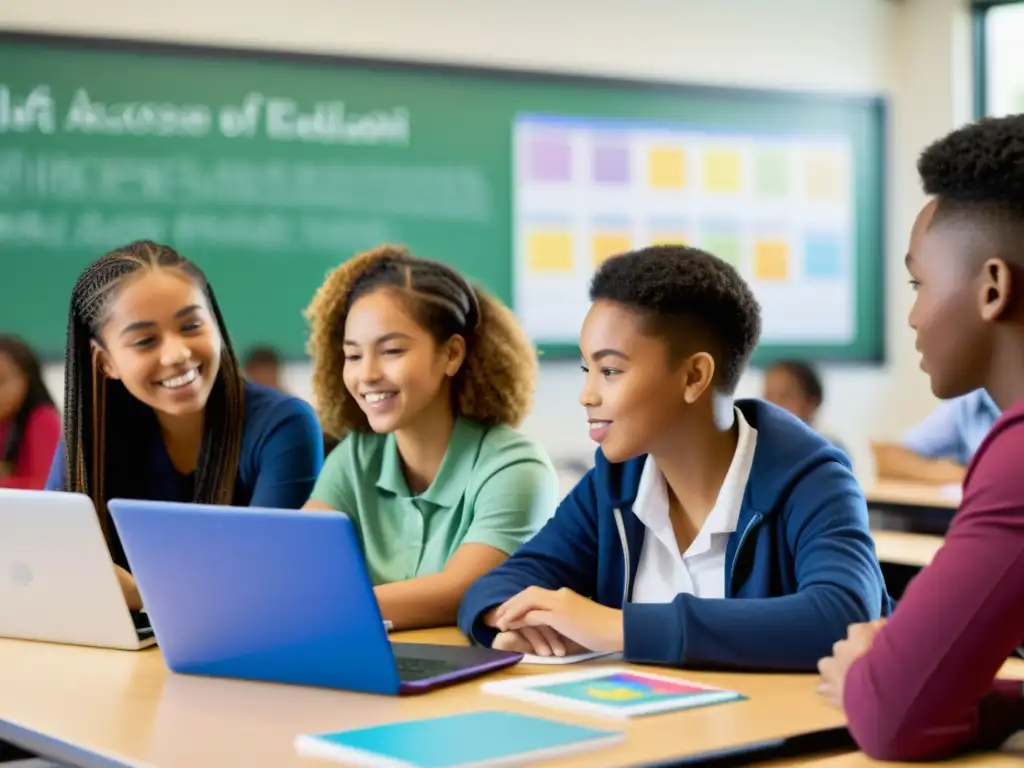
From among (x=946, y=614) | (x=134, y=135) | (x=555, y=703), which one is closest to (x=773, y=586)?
(x=555, y=703)

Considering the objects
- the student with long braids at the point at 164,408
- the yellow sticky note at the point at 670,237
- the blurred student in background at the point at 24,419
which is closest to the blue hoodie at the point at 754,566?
the student with long braids at the point at 164,408

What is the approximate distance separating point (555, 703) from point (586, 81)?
480 cm

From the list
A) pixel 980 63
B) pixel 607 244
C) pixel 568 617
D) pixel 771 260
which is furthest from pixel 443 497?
pixel 980 63

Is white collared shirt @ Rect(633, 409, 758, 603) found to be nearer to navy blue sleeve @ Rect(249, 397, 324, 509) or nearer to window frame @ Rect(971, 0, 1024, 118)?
navy blue sleeve @ Rect(249, 397, 324, 509)

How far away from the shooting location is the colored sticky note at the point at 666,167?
6.36 meters

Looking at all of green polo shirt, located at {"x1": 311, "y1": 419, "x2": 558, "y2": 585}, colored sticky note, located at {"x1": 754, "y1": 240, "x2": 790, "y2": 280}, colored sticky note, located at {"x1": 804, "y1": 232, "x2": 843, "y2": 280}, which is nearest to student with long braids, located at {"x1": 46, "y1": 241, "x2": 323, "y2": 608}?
green polo shirt, located at {"x1": 311, "y1": 419, "x2": 558, "y2": 585}

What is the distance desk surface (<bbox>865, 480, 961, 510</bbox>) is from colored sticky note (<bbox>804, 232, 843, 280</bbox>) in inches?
92.6

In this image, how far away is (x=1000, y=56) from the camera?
707cm

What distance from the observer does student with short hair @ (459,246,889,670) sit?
1.84 meters

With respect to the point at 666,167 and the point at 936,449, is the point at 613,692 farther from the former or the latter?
the point at 666,167

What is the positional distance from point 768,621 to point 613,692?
24cm

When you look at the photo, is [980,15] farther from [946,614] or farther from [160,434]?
[946,614]

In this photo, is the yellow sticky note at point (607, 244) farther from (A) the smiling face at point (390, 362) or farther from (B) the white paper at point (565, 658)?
(B) the white paper at point (565, 658)

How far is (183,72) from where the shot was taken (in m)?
5.30
